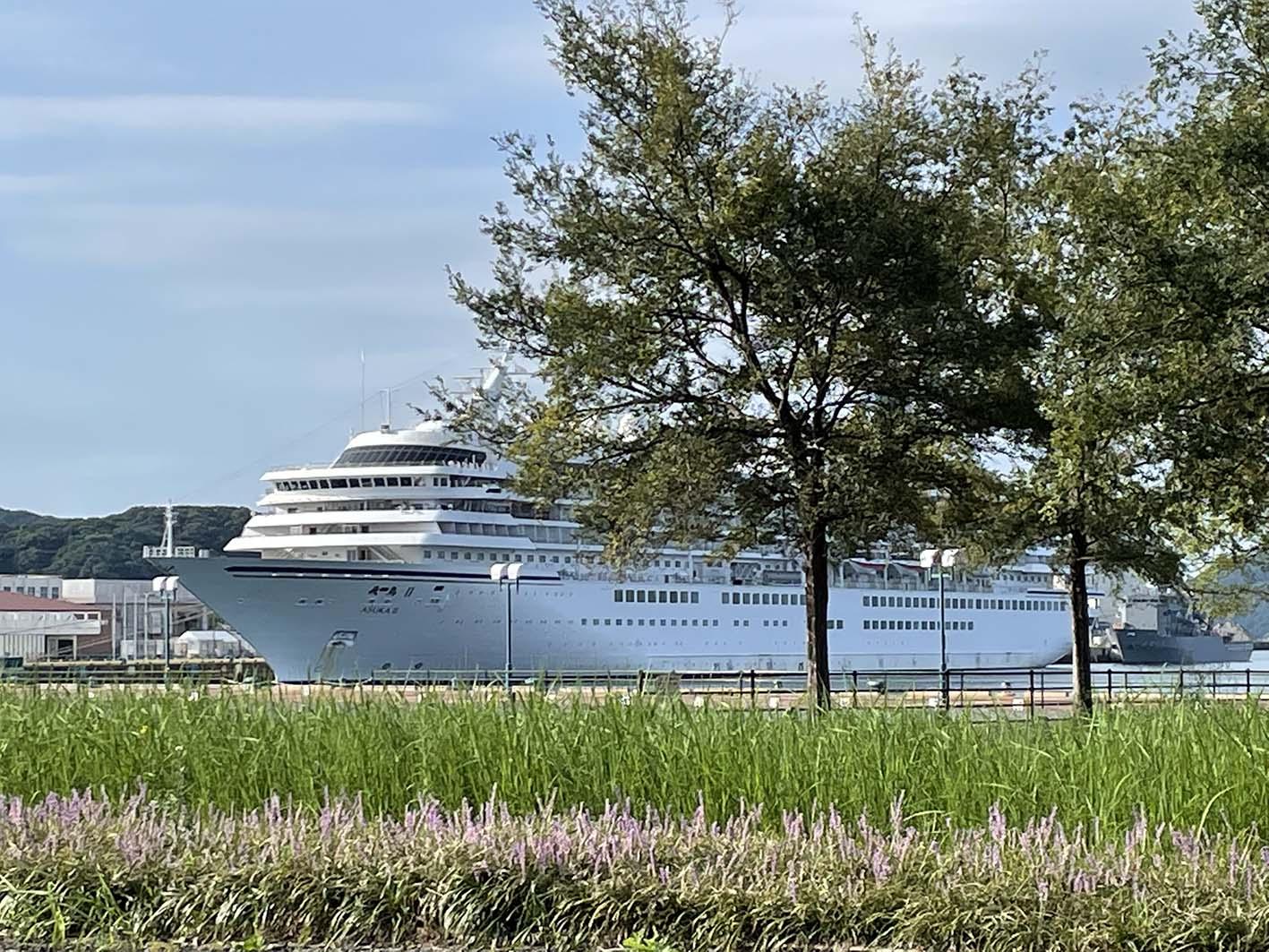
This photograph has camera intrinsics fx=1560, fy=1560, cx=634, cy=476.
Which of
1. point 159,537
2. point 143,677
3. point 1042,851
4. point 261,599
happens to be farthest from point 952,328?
point 159,537

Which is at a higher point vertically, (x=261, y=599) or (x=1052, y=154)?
(x=1052, y=154)

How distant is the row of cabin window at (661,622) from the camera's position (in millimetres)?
46812

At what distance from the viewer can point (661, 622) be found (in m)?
48.4

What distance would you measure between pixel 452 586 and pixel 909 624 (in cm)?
2085

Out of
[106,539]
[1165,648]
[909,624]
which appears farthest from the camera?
[106,539]

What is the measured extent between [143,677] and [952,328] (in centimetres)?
1057

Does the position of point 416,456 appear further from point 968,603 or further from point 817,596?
point 817,596

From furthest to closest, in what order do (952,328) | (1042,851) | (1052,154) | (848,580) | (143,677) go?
(848,580) → (1052,154) → (952,328) → (143,677) → (1042,851)

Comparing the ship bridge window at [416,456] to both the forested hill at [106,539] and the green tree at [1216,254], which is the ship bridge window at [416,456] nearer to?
the green tree at [1216,254]

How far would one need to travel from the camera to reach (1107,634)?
81312 mm

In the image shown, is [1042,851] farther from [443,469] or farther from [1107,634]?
[1107,634]

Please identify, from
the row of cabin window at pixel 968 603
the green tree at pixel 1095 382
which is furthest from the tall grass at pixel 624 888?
the row of cabin window at pixel 968 603

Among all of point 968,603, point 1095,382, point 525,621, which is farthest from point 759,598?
point 1095,382

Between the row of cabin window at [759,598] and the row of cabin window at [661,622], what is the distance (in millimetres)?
1017
